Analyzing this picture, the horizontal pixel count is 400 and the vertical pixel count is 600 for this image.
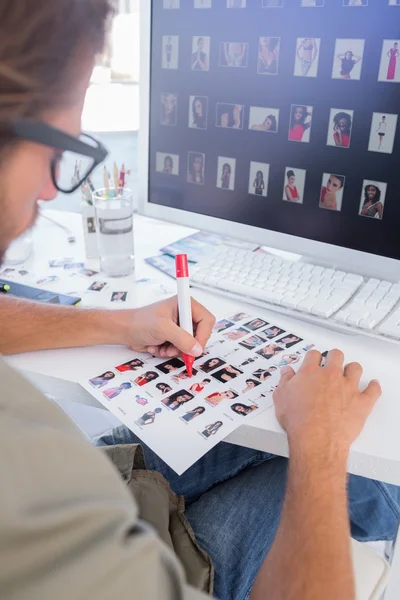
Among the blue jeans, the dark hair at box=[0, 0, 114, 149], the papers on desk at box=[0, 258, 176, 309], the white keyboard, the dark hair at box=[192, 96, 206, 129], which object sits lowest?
the blue jeans

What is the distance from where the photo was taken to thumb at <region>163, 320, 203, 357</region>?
0.82 m

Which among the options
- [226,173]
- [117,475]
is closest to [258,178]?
[226,173]

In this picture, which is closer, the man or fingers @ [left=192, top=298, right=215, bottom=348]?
the man

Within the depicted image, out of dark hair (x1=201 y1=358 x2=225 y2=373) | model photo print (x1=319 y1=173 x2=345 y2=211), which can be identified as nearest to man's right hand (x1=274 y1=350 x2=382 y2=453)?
dark hair (x1=201 y1=358 x2=225 y2=373)

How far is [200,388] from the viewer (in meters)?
0.78

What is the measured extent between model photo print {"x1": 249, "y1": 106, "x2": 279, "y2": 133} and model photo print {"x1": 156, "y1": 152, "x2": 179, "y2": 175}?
0.19 metres

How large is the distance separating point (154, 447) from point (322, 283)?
1.54 ft

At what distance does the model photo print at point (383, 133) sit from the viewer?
88 centimetres

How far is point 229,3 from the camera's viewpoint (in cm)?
97

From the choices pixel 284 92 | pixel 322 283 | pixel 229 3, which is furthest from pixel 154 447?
pixel 229 3

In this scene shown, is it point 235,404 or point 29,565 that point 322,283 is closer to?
point 235,404

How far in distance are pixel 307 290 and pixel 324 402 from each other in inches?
12.0

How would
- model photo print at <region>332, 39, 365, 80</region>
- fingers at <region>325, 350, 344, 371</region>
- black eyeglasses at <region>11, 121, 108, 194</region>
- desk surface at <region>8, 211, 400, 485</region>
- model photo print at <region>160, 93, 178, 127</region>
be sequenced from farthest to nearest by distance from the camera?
model photo print at <region>160, 93, 178, 127</region> → model photo print at <region>332, 39, 365, 80</region> → fingers at <region>325, 350, 344, 371</region> → desk surface at <region>8, 211, 400, 485</region> → black eyeglasses at <region>11, 121, 108, 194</region>

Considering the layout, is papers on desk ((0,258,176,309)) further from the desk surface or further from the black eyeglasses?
the black eyeglasses
